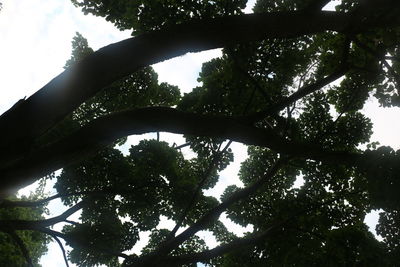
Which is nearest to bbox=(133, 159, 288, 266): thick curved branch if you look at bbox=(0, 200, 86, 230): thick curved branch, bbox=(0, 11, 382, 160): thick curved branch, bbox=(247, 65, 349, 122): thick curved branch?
bbox=(247, 65, 349, 122): thick curved branch

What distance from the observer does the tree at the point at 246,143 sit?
4.55 metres

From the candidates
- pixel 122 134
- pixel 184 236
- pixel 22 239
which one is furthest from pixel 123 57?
pixel 22 239

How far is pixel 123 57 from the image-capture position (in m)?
4.07

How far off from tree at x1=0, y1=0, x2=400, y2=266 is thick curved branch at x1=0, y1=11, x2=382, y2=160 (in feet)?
0.06

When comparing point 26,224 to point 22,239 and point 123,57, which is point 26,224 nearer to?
point 22,239

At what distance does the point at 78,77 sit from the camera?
12.9 ft

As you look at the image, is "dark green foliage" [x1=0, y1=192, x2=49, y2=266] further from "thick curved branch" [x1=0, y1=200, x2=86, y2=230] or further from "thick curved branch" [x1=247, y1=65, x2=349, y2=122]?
"thick curved branch" [x1=247, y1=65, x2=349, y2=122]

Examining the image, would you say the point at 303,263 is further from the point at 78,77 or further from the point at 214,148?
the point at 78,77

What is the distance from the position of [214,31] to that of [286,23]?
1008 mm

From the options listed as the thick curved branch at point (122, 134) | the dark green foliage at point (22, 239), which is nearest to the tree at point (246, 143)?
the thick curved branch at point (122, 134)

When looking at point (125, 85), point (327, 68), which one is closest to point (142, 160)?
point (125, 85)

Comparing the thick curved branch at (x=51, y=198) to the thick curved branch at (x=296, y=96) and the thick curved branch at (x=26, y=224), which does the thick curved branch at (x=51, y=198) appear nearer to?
the thick curved branch at (x=26, y=224)

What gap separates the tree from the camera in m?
4.55

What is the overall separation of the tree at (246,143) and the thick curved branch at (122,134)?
0.01 m
